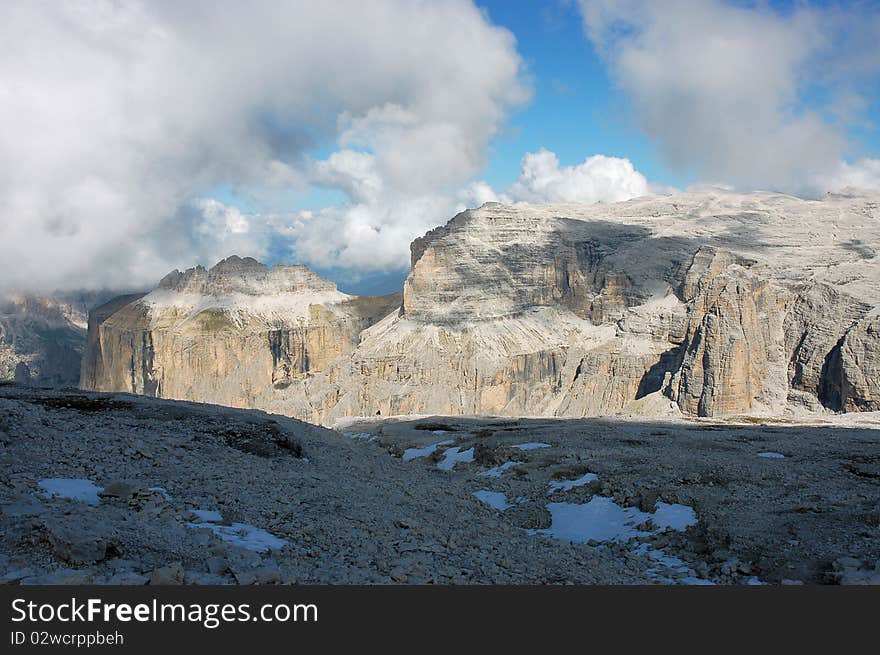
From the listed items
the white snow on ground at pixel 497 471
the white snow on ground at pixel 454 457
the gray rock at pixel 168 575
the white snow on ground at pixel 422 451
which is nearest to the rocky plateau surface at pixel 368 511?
the gray rock at pixel 168 575

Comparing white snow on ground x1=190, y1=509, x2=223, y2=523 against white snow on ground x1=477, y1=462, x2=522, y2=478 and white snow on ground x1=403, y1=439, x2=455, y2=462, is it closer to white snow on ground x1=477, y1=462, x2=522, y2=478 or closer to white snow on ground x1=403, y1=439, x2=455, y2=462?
white snow on ground x1=477, y1=462, x2=522, y2=478

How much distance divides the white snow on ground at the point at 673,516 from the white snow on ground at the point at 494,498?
5.68 m

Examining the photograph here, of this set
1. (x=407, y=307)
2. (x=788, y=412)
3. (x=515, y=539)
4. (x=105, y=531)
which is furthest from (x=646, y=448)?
(x=407, y=307)

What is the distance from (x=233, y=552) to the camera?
13.0 m

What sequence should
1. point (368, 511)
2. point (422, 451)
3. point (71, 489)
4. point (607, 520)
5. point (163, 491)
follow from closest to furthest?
point (71, 489) < point (163, 491) < point (368, 511) < point (607, 520) < point (422, 451)

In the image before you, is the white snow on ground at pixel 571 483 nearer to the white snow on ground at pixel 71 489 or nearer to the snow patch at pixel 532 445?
the snow patch at pixel 532 445

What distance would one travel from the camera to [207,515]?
50.5 ft

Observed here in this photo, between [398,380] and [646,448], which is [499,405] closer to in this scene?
[398,380]

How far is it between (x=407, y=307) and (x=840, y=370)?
3882 inches

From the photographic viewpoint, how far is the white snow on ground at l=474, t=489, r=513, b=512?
25.4 meters

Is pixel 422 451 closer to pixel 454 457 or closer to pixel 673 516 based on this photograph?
pixel 454 457

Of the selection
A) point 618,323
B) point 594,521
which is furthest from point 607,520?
point 618,323

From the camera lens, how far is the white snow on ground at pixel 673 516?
20719 mm

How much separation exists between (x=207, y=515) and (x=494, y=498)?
13.7 meters
